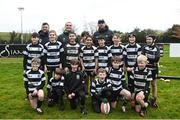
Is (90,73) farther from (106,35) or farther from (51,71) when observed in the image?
(106,35)

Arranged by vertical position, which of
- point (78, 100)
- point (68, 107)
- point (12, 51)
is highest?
point (12, 51)

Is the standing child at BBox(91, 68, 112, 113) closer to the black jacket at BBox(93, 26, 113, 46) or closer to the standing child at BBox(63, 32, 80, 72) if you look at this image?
the standing child at BBox(63, 32, 80, 72)

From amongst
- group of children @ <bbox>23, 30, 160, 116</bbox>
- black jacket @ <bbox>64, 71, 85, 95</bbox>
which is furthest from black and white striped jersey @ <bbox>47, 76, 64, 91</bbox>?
black jacket @ <bbox>64, 71, 85, 95</bbox>

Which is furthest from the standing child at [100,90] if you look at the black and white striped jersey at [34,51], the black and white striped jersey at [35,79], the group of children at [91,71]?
the black and white striped jersey at [34,51]

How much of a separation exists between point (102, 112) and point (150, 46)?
197 centimetres

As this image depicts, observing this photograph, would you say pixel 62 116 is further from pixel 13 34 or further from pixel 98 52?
pixel 13 34

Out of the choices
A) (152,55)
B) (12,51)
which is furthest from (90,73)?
(12,51)

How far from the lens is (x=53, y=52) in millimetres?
9578

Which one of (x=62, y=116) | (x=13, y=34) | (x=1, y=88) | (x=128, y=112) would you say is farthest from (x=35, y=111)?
(x=13, y=34)

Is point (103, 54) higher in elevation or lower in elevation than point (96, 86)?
higher

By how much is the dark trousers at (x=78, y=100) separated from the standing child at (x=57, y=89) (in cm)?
25

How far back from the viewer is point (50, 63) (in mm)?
9633

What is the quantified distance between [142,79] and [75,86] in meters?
1.54

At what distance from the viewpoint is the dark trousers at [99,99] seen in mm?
9070
